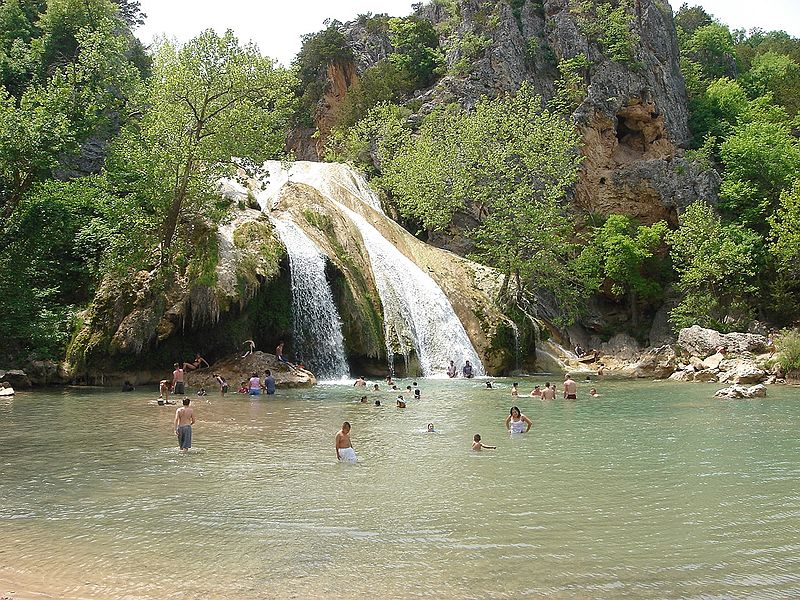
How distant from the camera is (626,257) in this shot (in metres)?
40.9

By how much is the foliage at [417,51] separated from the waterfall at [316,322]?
30.1 meters

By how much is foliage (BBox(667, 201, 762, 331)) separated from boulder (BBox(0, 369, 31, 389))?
30999mm

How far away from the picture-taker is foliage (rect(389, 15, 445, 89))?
54344 mm

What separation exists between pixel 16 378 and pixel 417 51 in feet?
132

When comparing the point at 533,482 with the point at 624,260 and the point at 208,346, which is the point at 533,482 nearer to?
the point at 208,346

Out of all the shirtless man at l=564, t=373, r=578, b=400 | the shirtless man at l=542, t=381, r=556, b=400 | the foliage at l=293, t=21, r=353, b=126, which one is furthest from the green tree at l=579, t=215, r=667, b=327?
the foliage at l=293, t=21, r=353, b=126

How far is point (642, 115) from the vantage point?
46.2 metres

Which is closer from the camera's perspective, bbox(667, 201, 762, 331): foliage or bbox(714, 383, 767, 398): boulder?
bbox(714, 383, 767, 398): boulder

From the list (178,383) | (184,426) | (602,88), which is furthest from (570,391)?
(602,88)

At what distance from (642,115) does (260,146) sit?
28.0 metres

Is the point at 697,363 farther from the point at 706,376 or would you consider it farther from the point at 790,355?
the point at 790,355

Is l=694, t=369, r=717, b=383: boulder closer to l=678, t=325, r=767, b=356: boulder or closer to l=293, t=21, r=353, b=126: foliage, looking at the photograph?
l=678, t=325, r=767, b=356: boulder

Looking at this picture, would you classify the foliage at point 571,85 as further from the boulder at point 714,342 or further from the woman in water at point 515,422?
the woman in water at point 515,422

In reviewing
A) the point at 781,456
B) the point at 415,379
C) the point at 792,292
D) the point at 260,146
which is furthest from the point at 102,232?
the point at 792,292
